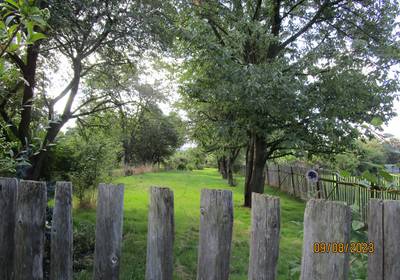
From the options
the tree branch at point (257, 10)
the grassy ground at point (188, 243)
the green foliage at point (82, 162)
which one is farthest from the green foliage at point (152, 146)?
the tree branch at point (257, 10)

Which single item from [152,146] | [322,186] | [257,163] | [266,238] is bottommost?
[322,186]

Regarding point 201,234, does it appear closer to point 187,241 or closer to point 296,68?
point 187,241

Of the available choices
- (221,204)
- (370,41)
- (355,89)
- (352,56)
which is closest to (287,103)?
(355,89)

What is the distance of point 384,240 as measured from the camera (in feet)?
4.31

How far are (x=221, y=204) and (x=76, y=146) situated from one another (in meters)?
8.36

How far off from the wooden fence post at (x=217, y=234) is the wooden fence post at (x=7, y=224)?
111cm

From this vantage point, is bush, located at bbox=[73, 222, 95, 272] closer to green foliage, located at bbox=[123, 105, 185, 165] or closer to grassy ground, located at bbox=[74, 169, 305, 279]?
grassy ground, located at bbox=[74, 169, 305, 279]

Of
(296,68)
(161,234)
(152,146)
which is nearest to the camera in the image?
(161,234)

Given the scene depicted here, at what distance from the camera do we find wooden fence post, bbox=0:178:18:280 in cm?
184

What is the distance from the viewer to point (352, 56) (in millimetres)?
8648

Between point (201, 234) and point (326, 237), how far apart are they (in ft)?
1.88

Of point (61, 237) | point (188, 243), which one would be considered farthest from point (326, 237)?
point (188, 243)

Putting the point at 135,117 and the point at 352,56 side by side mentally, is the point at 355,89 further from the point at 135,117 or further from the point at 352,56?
the point at 135,117

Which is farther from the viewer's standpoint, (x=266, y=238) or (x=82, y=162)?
(x=82, y=162)
